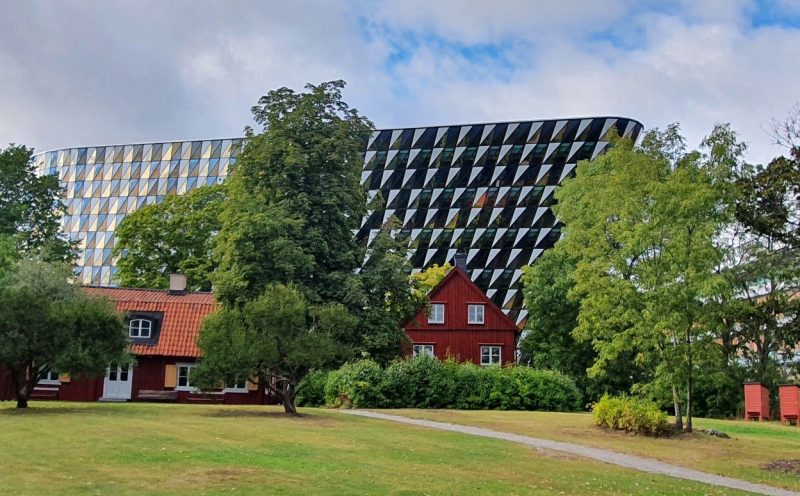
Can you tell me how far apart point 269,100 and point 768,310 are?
2578 cm

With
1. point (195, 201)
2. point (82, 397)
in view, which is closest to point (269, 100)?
point (82, 397)

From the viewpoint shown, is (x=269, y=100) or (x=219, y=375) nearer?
(x=219, y=375)

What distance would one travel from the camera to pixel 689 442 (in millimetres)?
24375

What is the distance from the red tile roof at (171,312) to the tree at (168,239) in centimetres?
984

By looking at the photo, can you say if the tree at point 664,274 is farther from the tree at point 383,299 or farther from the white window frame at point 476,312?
the white window frame at point 476,312

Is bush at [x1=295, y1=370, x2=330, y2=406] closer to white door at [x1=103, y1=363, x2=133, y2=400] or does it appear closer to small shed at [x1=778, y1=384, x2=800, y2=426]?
white door at [x1=103, y1=363, x2=133, y2=400]

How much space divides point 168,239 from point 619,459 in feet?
147

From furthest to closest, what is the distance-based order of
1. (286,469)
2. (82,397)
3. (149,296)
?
(149,296)
(82,397)
(286,469)

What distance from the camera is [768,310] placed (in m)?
25.6

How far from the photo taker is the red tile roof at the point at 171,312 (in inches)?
1690

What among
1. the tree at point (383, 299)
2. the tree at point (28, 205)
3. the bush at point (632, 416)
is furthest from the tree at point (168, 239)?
the bush at point (632, 416)

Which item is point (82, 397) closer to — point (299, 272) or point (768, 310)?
point (299, 272)

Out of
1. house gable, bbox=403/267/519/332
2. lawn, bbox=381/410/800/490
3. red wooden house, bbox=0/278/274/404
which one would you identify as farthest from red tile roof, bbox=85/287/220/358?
lawn, bbox=381/410/800/490

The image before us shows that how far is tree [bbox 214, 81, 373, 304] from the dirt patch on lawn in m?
21.8
